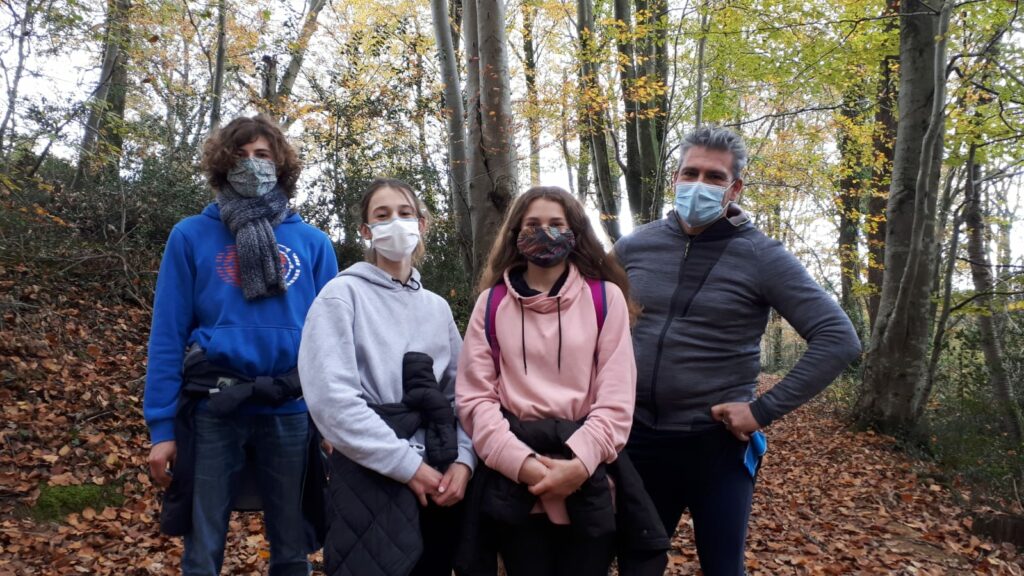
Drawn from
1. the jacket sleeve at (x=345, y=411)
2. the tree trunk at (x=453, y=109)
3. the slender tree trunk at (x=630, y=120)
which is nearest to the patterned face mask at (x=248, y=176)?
the jacket sleeve at (x=345, y=411)

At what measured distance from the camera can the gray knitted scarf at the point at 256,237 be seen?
2.51 meters

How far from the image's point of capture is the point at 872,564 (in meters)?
4.69

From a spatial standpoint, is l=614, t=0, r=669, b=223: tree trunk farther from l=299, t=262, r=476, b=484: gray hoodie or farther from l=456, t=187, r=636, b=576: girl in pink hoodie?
l=299, t=262, r=476, b=484: gray hoodie

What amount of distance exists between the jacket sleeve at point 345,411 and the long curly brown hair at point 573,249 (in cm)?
63

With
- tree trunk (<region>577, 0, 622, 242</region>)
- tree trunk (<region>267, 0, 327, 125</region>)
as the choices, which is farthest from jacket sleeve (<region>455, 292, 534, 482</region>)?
tree trunk (<region>267, 0, 327, 125</region>)

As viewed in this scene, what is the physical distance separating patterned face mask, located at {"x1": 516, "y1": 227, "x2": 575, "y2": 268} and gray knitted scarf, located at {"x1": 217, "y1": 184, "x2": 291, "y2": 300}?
40.6 inches

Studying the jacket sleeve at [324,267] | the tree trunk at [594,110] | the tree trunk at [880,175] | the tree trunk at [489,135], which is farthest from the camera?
the tree trunk at [880,175]

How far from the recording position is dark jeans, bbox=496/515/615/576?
2.11 m

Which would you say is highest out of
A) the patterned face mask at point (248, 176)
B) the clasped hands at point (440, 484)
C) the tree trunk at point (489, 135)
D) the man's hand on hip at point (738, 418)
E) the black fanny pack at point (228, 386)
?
the tree trunk at point (489, 135)

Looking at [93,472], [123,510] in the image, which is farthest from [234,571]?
[93,472]

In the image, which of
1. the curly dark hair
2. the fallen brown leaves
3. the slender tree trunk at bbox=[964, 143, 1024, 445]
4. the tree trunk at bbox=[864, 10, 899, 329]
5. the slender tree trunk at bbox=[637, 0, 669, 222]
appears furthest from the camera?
the tree trunk at bbox=[864, 10, 899, 329]

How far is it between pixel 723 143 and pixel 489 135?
3515 millimetres

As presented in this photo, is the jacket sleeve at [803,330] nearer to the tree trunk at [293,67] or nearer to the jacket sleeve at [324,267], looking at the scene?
the jacket sleeve at [324,267]

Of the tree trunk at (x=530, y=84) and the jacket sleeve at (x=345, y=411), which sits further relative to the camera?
the tree trunk at (x=530, y=84)
